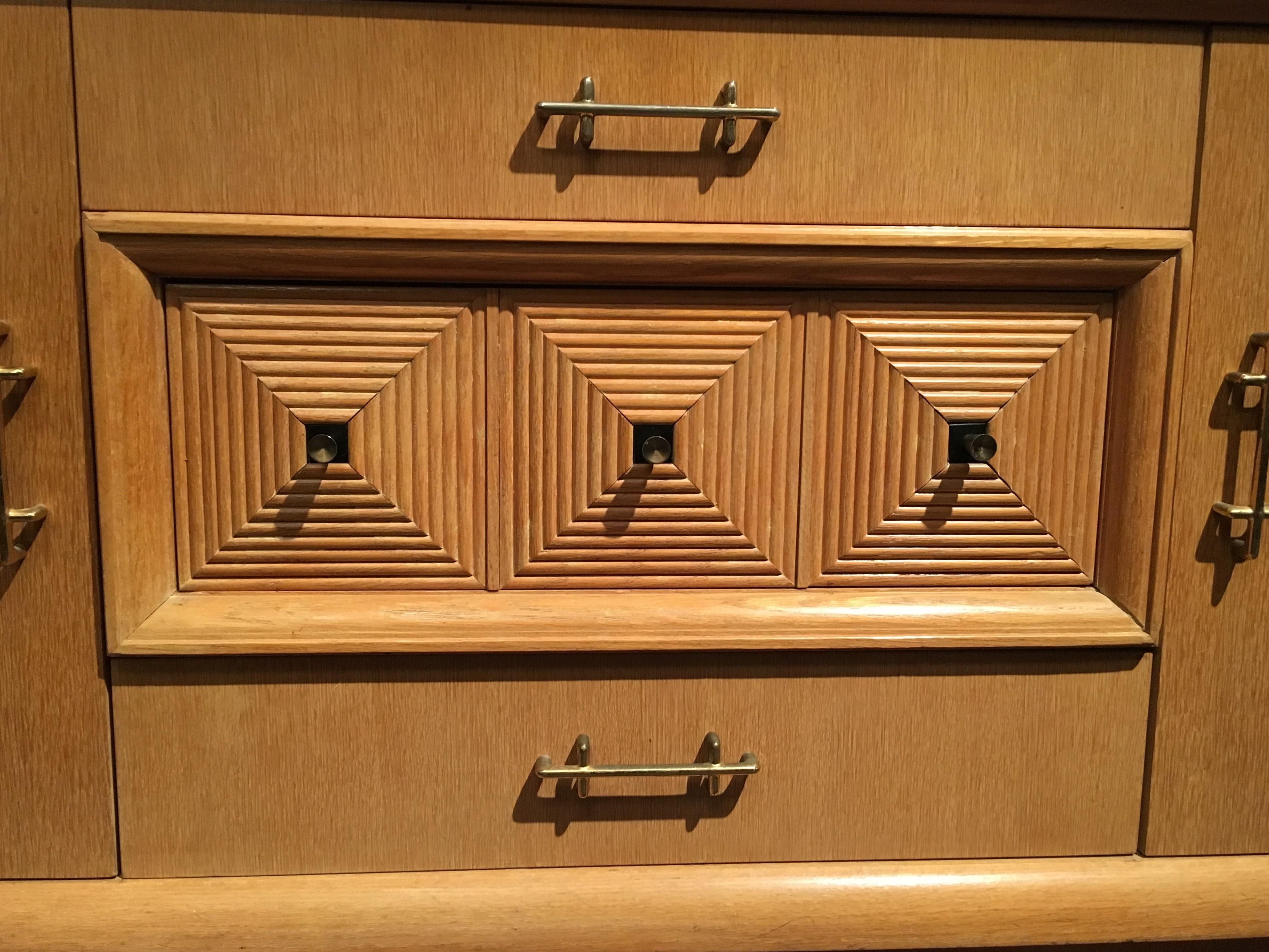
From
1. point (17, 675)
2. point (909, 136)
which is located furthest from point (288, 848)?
point (909, 136)

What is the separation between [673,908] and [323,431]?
1.14ft

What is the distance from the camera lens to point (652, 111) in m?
0.50

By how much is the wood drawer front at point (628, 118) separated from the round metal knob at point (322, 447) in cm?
12

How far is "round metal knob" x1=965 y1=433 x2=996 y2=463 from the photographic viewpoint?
1.84 feet

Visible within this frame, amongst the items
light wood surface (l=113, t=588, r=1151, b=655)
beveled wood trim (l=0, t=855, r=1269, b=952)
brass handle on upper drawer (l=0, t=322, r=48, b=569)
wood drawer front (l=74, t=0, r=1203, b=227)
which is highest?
wood drawer front (l=74, t=0, r=1203, b=227)

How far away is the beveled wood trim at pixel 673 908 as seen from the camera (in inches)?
21.0

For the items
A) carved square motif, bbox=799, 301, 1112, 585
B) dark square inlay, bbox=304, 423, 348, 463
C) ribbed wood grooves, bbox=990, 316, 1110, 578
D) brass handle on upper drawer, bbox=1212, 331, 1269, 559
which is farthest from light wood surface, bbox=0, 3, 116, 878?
brass handle on upper drawer, bbox=1212, 331, 1269, 559

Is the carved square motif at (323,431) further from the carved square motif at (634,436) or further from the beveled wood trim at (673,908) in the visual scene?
the beveled wood trim at (673,908)

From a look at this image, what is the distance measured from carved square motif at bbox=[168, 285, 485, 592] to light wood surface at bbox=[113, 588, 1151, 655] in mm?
21

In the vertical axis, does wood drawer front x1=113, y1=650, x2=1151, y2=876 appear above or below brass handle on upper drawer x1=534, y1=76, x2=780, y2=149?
below

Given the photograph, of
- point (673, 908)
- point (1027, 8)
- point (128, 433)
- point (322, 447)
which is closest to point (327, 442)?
point (322, 447)

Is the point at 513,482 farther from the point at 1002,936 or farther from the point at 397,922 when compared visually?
the point at 1002,936

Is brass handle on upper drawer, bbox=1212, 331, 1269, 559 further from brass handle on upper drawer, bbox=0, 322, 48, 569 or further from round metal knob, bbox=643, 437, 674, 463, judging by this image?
brass handle on upper drawer, bbox=0, 322, 48, 569

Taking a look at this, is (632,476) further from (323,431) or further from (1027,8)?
(1027,8)
